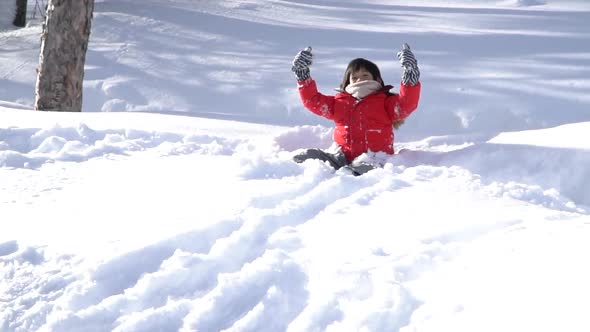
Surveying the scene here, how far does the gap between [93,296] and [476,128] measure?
17.2 ft

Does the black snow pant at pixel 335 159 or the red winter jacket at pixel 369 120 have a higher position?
the red winter jacket at pixel 369 120

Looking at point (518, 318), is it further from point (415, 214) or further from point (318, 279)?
point (415, 214)

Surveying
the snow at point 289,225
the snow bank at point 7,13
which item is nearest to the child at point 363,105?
the snow at point 289,225

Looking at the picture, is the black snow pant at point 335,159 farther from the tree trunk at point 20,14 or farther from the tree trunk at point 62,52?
the tree trunk at point 20,14

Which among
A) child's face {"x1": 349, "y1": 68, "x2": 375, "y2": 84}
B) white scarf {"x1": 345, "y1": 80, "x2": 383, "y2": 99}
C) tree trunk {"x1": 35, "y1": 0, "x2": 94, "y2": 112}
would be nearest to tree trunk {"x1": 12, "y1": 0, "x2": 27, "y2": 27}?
tree trunk {"x1": 35, "y1": 0, "x2": 94, "y2": 112}

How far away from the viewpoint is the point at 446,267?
8.55ft

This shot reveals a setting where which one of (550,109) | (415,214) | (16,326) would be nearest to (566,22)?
(550,109)

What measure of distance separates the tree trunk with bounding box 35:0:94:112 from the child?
9.27 feet

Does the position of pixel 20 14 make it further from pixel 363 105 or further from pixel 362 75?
pixel 363 105

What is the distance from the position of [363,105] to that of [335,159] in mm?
482

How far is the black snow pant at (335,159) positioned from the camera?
4.18 meters

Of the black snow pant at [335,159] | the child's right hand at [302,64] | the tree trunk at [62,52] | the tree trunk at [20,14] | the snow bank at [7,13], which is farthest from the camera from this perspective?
the snow bank at [7,13]

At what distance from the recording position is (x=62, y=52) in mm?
6621

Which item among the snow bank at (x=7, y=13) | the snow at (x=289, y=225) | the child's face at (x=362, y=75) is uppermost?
the child's face at (x=362, y=75)
